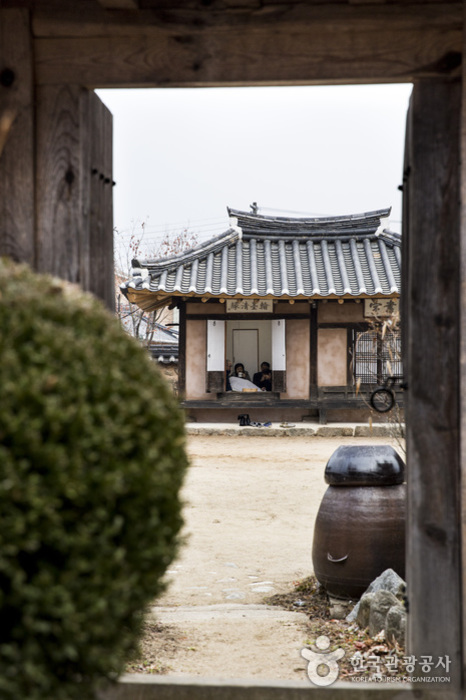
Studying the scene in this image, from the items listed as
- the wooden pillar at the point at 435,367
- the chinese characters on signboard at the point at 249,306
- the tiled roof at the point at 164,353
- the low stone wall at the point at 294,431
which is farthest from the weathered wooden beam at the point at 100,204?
the tiled roof at the point at 164,353

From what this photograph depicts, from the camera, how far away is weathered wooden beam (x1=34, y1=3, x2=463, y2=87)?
316 centimetres

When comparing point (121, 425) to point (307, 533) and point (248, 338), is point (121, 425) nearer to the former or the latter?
point (307, 533)

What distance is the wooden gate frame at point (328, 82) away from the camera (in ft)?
10.3

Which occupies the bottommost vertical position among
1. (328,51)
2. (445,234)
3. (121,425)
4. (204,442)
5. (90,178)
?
(204,442)

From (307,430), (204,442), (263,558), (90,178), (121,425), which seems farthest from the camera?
(307,430)

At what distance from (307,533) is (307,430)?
8810 millimetres

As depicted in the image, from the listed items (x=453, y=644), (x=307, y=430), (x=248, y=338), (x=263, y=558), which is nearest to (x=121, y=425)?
(x=453, y=644)

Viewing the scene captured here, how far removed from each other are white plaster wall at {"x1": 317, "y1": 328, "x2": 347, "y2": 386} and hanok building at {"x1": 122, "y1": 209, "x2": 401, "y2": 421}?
1.0 inches

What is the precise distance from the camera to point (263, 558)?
23.1 feet

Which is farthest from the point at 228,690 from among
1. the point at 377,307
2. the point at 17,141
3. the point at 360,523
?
the point at 377,307

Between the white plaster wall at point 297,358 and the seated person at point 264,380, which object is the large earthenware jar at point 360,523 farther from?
the seated person at point 264,380

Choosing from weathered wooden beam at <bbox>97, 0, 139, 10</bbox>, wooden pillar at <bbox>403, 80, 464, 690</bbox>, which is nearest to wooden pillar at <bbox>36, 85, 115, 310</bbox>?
weathered wooden beam at <bbox>97, 0, 139, 10</bbox>

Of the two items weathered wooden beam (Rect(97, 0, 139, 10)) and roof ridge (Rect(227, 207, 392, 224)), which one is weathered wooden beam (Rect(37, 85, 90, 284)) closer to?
weathered wooden beam (Rect(97, 0, 139, 10))

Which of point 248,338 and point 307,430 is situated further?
point 248,338
